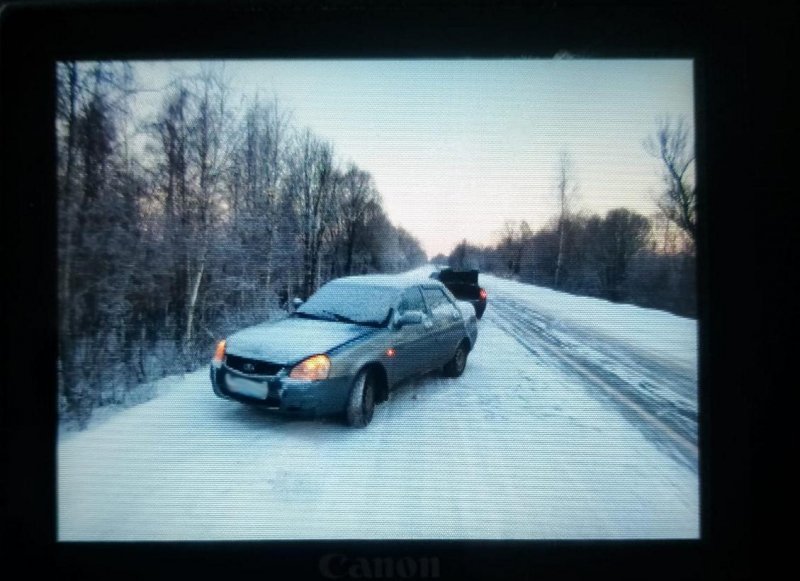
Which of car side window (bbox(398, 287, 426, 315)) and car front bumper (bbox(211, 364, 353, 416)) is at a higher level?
car side window (bbox(398, 287, 426, 315))

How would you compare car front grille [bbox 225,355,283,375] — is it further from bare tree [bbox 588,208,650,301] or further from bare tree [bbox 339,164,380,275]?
bare tree [bbox 588,208,650,301]

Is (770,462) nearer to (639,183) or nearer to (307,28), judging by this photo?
(639,183)

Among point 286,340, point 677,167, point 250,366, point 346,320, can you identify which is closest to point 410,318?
point 346,320

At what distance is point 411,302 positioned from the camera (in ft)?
5.59

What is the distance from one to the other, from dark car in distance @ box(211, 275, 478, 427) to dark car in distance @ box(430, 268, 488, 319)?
0.04 meters

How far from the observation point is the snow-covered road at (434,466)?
125 cm

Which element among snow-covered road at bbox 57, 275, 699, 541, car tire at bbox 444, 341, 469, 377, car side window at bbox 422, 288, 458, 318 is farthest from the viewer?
car side window at bbox 422, 288, 458, 318

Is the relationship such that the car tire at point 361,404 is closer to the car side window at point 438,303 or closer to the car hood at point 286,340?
the car hood at point 286,340

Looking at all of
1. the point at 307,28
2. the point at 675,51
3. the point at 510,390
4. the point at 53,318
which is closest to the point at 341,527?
the point at 510,390

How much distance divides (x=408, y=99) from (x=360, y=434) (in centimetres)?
128

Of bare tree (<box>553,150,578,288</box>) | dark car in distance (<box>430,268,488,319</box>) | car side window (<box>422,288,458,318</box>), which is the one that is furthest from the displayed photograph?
car side window (<box>422,288,458,318</box>)

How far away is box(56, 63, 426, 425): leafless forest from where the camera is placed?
1.28 m

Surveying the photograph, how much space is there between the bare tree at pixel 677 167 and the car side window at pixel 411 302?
3.33 ft

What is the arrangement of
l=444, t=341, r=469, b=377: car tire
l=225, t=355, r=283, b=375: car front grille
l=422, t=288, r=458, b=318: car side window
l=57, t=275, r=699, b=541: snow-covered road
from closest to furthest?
l=57, t=275, r=699, b=541: snow-covered road < l=225, t=355, r=283, b=375: car front grille < l=444, t=341, r=469, b=377: car tire < l=422, t=288, r=458, b=318: car side window
